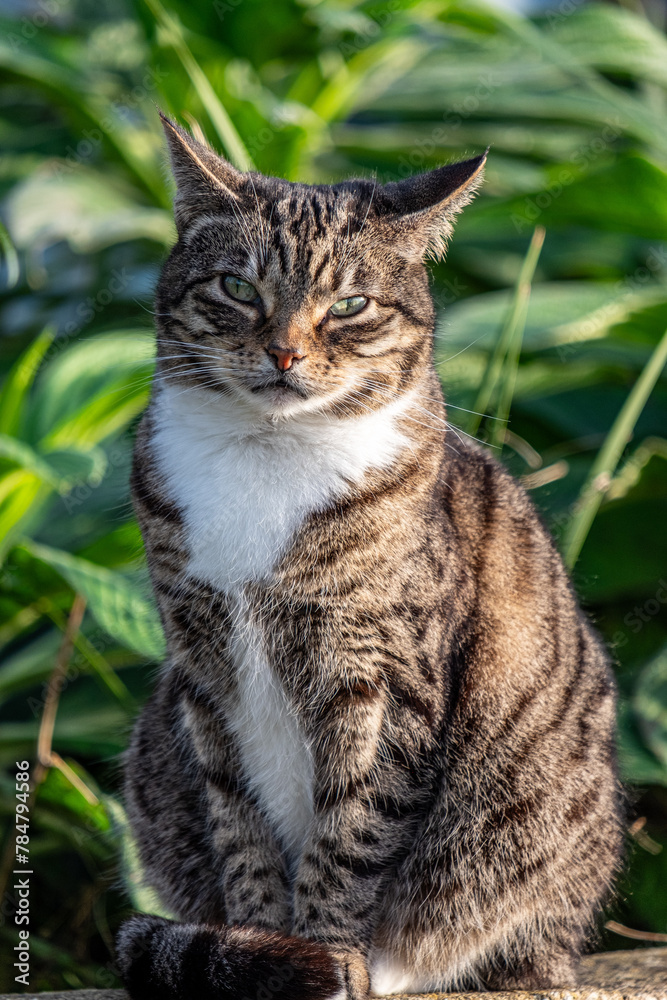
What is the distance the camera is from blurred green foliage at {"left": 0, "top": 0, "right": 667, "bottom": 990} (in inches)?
86.9

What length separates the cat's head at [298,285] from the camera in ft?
4.68

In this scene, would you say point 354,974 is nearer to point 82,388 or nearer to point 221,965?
point 221,965

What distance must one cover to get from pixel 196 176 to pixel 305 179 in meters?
1.80

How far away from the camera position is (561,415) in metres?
2.90

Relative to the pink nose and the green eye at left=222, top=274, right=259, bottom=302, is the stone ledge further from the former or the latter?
the green eye at left=222, top=274, right=259, bottom=302

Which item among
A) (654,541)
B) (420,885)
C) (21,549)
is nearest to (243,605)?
(420,885)

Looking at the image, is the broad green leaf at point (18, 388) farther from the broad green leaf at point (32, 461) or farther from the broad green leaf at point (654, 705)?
the broad green leaf at point (654, 705)

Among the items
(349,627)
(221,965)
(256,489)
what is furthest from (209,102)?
(221,965)

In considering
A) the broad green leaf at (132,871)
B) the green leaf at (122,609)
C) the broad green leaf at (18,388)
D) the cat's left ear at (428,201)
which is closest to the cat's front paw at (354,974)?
the broad green leaf at (132,871)

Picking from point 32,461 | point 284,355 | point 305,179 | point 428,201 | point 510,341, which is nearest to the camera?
point 284,355

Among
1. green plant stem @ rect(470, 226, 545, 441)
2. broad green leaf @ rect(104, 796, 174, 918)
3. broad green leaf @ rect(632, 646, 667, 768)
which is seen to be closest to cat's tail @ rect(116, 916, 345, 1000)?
broad green leaf @ rect(104, 796, 174, 918)

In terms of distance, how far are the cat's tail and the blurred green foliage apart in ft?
1.74

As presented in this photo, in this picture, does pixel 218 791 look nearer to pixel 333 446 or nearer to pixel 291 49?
pixel 333 446

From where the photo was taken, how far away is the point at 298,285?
1.45 metres
